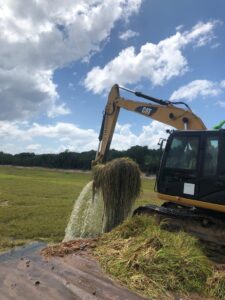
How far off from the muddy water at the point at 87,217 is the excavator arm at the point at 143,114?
120 cm

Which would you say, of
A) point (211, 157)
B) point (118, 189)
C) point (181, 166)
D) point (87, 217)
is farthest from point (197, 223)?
point (87, 217)

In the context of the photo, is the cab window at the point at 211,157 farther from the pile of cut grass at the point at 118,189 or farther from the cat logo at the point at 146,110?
the cat logo at the point at 146,110

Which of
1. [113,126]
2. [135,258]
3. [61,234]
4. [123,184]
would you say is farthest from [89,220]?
[135,258]

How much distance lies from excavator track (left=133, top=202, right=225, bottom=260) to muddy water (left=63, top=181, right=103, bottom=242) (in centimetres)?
187

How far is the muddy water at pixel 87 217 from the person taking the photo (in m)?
9.86

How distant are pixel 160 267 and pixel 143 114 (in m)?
6.65

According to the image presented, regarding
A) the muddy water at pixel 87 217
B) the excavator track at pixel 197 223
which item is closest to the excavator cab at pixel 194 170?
the excavator track at pixel 197 223

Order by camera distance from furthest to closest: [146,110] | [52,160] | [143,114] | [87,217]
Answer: [52,160], [143,114], [146,110], [87,217]

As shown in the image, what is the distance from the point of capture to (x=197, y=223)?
766 centimetres

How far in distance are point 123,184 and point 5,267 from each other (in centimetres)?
503

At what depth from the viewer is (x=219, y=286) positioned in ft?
15.3

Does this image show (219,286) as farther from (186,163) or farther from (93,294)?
(186,163)

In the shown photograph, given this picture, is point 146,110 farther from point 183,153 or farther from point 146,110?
point 183,153

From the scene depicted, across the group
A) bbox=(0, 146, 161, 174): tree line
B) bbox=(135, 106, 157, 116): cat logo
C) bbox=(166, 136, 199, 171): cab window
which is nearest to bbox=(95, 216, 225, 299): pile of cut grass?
bbox=(166, 136, 199, 171): cab window
